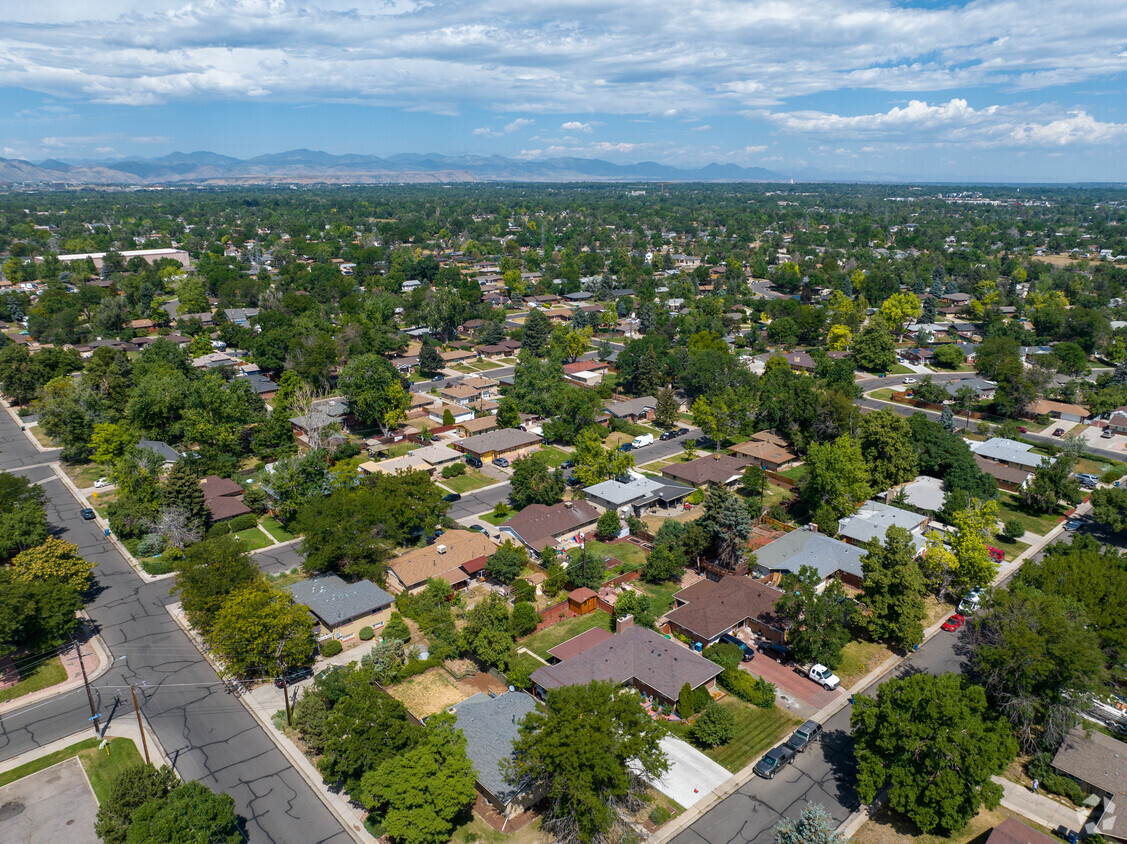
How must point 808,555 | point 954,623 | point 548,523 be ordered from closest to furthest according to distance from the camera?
point 954,623 → point 808,555 → point 548,523

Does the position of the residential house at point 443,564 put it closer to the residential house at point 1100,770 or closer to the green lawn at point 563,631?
the green lawn at point 563,631

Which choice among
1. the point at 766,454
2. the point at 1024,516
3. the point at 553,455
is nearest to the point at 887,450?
the point at 766,454

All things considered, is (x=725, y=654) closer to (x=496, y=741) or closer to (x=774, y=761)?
(x=774, y=761)

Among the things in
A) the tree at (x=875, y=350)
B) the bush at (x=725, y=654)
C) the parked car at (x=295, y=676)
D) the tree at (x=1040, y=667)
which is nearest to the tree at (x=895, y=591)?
the tree at (x=1040, y=667)

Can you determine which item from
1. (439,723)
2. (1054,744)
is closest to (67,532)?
(439,723)

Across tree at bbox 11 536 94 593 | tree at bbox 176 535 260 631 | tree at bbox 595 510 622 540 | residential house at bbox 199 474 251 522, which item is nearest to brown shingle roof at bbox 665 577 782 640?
tree at bbox 595 510 622 540

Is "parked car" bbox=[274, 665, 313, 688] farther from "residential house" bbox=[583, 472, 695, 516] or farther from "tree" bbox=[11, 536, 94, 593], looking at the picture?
"residential house" bbox=[583, 472, 695, 516]
